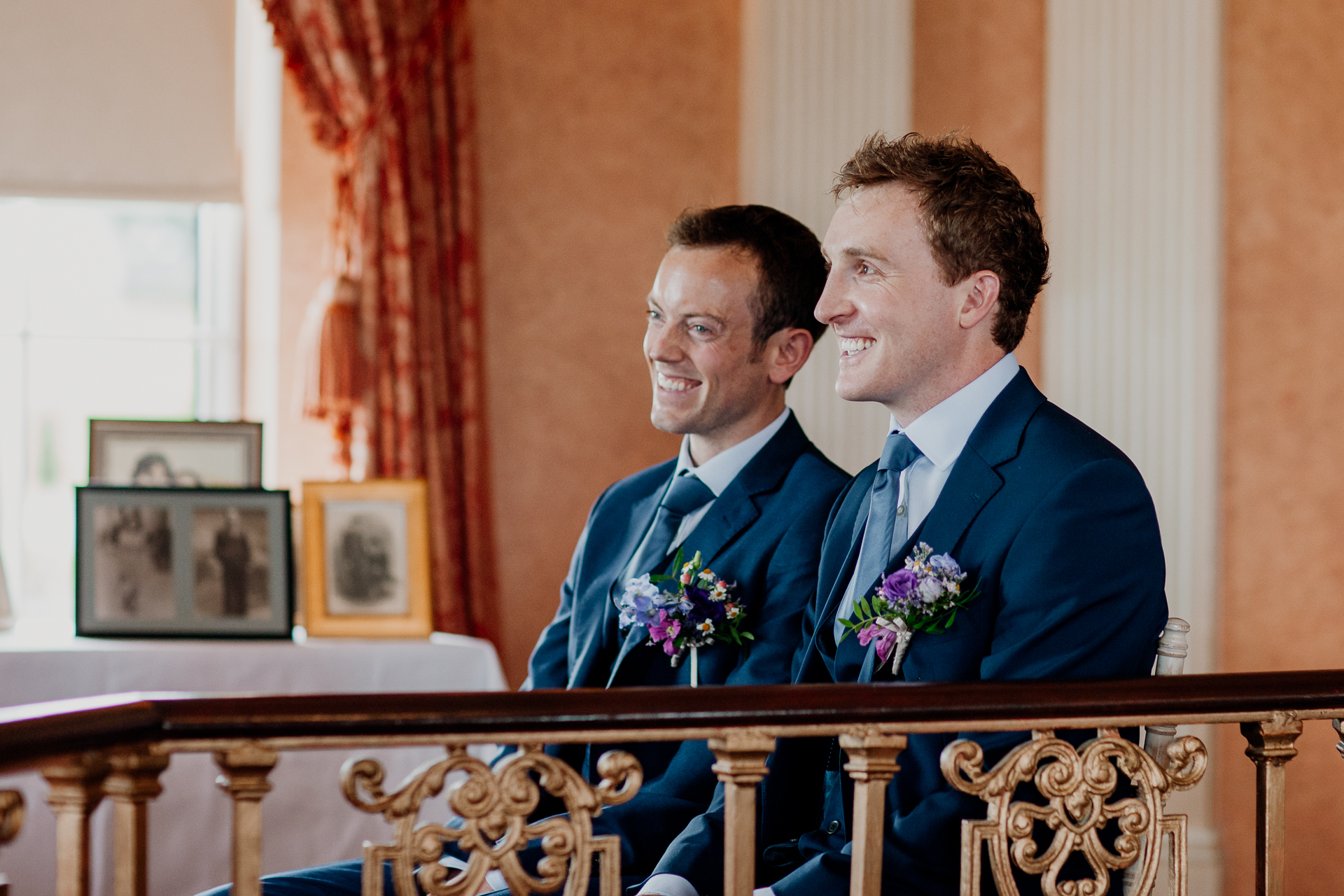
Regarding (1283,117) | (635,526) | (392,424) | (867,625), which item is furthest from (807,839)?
(1283,117)

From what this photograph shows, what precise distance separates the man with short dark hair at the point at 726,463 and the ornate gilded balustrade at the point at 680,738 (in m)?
0.60

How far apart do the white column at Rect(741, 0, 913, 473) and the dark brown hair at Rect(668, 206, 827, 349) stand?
7.10 feet

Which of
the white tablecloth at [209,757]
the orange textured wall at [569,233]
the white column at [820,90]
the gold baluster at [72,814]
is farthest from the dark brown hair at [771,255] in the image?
the orange textured wall at [569,233]

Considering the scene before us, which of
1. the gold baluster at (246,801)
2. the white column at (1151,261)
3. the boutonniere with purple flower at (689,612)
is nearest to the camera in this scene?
the gold baluster at (246,801)

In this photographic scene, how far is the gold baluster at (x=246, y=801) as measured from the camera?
4.58ft

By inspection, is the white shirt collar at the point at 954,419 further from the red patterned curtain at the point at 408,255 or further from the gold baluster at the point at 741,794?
the red patterned curtain at the point at 408,255

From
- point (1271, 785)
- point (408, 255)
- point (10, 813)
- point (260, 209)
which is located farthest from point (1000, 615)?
point (260, 209)

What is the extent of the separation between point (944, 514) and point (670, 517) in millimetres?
671

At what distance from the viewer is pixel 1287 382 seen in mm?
4672

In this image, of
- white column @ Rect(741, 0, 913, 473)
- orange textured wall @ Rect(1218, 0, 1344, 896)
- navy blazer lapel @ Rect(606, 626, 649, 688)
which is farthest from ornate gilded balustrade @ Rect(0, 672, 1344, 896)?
orange textured wall @ Rect(1218, 0, 1344, 896)

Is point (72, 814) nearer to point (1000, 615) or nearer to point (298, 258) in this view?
point (1000, 615)

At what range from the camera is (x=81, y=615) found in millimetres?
3639

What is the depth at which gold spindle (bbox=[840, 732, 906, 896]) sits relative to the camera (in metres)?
1.55

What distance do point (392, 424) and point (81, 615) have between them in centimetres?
130
